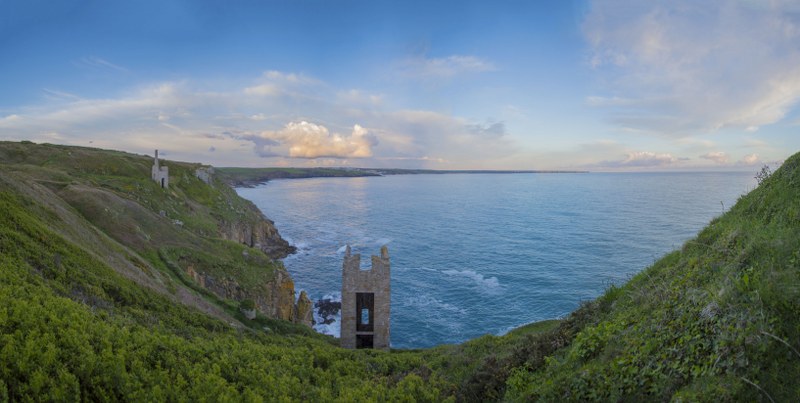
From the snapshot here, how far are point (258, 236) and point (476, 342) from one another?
6135 centimetres

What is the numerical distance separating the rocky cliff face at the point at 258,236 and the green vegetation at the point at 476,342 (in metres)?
42.2

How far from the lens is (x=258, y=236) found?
7306 centimetres

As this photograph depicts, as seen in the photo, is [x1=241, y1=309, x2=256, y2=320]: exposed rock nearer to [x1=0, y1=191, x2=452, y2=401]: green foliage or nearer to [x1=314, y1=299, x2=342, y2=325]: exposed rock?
[x1=0, y1=191, x2=452, y2=401]: green foliage

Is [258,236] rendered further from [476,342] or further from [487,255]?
[476,342]

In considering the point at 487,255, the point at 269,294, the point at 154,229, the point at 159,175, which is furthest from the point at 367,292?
the point at 159,175

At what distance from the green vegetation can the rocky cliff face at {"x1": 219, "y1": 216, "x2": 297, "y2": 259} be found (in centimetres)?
4222

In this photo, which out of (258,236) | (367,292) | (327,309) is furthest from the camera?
(258,236)

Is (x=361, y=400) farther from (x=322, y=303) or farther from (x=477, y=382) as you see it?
(x=322, y=303)

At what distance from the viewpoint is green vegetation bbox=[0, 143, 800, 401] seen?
280 inches

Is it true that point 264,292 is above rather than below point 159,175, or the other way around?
below

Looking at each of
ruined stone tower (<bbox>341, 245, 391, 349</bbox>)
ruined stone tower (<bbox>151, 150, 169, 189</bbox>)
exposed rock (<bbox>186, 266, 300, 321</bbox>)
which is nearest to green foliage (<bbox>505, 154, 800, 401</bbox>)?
ruined stone tower (<bbox>341, 245, 391, 349</bbox>)

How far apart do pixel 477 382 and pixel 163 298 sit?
18540 millimetres

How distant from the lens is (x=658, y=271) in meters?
13.6

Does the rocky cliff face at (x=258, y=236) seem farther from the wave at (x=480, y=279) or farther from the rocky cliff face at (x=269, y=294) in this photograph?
the wave at (x=480, y=279)
